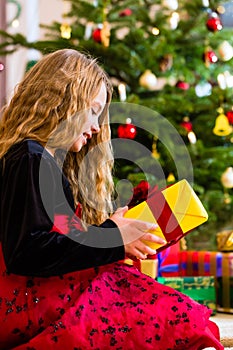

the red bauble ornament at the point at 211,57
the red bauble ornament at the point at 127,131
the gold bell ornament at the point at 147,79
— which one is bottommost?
the red bauble ornament at the point at 127,131

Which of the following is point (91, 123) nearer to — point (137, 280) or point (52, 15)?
point (137, 280)

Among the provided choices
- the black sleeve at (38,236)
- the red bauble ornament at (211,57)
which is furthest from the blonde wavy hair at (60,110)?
the red bauble ornament at (211,57)

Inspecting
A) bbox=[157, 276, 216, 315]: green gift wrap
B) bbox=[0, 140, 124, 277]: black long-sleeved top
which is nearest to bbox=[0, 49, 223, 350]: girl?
bbox=[0, 140, 124, 277]: black long-sleeved top

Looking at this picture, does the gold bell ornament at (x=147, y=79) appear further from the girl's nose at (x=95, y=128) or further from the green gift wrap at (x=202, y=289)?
the girl's nose at (x=95, y=128)

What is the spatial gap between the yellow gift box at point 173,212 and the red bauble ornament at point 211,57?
4.95 ft

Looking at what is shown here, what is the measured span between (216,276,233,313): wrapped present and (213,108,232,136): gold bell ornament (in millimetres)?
719

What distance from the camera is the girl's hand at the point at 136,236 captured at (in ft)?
3.52

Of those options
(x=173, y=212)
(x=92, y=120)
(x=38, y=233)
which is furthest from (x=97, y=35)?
(x=38, y=233)

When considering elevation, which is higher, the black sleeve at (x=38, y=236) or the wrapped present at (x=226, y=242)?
the black sleeve at (x=38, y=236)

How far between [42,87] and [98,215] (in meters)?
0.30

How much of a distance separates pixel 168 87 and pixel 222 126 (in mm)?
352

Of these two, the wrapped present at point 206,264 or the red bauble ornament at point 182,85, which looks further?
the red bauble ornament at point 182,85

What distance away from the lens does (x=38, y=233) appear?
103 centimetres

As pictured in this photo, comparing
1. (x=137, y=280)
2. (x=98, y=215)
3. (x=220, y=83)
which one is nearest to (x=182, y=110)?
(x=220, y=83)
